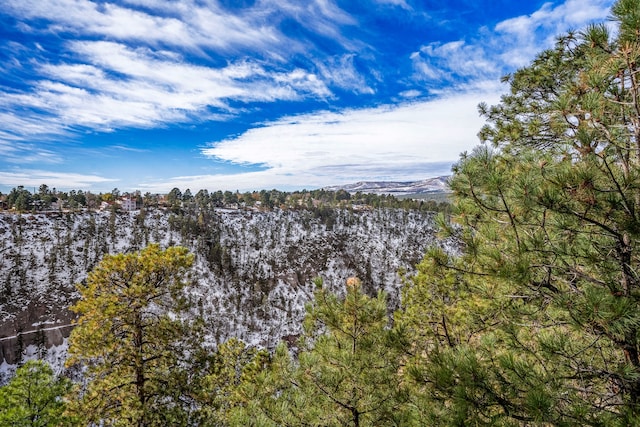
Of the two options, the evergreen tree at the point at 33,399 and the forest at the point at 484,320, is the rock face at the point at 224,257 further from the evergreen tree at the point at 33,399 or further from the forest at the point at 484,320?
the forest at the point at 484,320

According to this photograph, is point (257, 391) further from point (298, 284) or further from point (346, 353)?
point (298, 284)

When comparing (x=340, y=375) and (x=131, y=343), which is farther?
(x=131, y=343)

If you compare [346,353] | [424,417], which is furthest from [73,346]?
[424,417]

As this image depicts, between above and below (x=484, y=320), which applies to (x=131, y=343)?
below

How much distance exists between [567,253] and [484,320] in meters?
2.30

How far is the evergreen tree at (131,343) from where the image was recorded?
5789 millimetres

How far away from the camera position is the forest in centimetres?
218

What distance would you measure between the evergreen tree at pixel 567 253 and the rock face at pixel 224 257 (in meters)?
23.2

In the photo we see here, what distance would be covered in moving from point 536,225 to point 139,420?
288 inches

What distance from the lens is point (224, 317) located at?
45781 millimetres

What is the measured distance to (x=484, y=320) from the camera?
14.3 feet

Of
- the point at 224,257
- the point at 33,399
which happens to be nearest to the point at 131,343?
the point at 33,399

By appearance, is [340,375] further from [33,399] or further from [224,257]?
[224,257]

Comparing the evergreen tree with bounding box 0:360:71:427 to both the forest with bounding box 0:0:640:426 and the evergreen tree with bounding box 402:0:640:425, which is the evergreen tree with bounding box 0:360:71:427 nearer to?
the forest with bounding box 0:0:640:426
